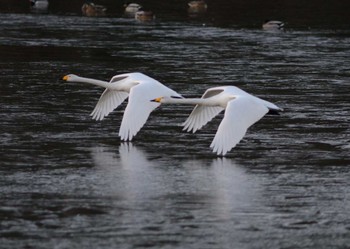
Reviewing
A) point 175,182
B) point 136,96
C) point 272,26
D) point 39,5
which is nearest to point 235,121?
point 175,182

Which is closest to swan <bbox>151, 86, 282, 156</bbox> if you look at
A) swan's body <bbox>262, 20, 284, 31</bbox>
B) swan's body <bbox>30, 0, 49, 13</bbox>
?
swan's body <bbox>262, 20, 284, 31</bbox>

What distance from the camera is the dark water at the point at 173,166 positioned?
9.50 m

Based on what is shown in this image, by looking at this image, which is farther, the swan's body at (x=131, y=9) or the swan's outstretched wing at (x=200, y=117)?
the swan's body at (x=131, y=9)

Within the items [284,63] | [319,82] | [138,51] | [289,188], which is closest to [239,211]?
[289,188]

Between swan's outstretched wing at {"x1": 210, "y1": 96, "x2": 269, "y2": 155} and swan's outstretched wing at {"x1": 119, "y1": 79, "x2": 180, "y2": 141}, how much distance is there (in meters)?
1.20

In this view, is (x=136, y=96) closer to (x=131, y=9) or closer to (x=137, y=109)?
(x=137, y=109)

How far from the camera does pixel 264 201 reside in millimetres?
10656

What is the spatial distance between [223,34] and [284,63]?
746cm

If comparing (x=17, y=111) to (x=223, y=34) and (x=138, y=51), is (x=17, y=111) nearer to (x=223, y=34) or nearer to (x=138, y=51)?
(x=138, y=51)

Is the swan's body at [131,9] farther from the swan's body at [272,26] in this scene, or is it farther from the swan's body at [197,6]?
the swan's body at [272,26]

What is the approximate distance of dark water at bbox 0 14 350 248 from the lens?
31.2 feet

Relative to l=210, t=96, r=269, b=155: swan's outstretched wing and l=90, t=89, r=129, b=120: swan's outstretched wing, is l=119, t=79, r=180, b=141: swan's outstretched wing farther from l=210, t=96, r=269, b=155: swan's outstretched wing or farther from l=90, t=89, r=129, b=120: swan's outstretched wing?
l=90, t=89, r=129, b=120: swan's outstretched wing

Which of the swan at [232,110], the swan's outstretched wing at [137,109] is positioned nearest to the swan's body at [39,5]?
the swan's outstretched wing at [137,109]

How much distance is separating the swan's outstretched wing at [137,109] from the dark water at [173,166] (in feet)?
0.71
